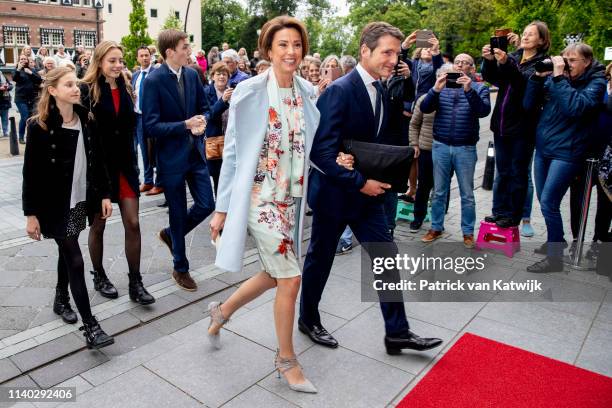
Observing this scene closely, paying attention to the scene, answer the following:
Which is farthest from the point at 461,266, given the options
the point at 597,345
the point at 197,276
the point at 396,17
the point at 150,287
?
the point at 396,17

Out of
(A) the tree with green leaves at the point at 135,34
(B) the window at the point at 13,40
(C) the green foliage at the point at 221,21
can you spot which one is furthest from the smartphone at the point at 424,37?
(C) the green foliage at the point at 221,21

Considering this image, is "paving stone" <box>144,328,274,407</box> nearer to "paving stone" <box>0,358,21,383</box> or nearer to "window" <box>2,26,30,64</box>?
"paving stone" <box>0,358,21,383</box>

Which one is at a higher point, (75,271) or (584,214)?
(584,214)

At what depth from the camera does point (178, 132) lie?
441 centimetres

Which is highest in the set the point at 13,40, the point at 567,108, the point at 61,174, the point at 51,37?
the point at 51,37

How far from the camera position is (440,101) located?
581cm

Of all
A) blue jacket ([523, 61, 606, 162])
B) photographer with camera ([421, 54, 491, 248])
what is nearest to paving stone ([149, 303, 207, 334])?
photographer with camera ([421, 54, 491, 248])

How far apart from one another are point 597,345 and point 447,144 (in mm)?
2669

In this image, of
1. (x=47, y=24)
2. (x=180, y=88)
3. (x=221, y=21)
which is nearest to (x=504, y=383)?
(x=180, y=88)

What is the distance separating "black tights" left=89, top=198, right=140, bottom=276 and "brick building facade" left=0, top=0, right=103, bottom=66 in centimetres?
4690

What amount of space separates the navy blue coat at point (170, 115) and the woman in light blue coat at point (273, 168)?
5.04ft

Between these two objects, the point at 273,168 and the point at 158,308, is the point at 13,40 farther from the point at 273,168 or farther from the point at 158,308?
the point at 273,168

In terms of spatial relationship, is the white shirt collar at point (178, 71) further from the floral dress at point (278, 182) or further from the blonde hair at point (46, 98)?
the floral dress at point (278, 182)

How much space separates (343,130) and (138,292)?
226cm
